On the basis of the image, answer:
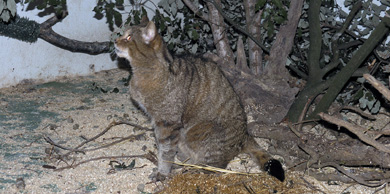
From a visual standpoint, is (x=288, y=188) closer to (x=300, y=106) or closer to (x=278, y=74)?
(x=300, y=106)

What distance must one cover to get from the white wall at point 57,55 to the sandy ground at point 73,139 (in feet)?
0.51

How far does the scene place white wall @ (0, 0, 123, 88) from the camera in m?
5.64

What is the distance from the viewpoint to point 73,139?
4406 millimetres

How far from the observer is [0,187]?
134 inches

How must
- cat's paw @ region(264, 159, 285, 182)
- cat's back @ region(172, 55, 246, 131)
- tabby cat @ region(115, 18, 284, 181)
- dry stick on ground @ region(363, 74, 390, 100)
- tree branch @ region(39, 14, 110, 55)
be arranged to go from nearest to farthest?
dry stick on ground @ region(363, 74, 390, 100)
cat's paw @ region(264, 159, 285, 182)
tabby cat @ region(115, 18, 284, 181)
cat's back @ region(172, 55, 246, 131)
tree branch @ region(39, 14, 110, 55)

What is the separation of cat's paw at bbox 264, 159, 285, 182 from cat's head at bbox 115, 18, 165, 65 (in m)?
1.31

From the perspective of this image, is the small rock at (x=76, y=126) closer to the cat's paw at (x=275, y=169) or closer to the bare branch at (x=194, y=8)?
the bare branch at (x=194, y=8)

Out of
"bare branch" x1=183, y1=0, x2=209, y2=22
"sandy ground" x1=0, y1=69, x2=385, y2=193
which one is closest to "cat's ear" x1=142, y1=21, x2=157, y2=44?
"sandy ground" x1=0, y1=69, x2=385, y2=193

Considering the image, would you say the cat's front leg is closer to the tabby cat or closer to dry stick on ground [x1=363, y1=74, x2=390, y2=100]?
the tabby cat

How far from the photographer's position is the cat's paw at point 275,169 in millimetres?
3545

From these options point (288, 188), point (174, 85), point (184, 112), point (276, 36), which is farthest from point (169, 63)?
point (276, 36)

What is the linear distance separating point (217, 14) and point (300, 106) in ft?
5.13

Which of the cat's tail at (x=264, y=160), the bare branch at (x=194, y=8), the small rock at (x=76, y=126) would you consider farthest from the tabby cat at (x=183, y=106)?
the bare branch at (x=194, y=8)

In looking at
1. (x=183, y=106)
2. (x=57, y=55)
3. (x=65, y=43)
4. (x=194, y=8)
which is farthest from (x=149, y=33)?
(x=57, y=55)
